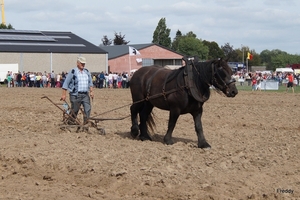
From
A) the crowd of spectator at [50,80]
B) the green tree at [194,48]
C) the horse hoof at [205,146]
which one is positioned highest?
the green tree at [194,48]

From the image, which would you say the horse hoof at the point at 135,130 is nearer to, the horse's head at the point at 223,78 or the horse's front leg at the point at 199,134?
the horse's front leg at the point at 199,134

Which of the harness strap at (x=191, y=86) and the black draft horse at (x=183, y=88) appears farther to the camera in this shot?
the harness strap at (x=191, y=86)

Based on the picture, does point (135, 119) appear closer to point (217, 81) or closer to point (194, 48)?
point (217, 81)

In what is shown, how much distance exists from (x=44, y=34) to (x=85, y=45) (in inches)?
281

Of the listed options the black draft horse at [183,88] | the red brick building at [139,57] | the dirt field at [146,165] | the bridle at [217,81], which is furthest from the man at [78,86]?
the red brick building at [139,57]

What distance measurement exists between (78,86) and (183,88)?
2.71m

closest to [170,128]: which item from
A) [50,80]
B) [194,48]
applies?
[50,80]

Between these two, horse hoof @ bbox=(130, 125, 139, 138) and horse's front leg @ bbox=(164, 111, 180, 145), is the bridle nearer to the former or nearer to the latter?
horse's front leg @ bbox=(164, 111, 180, 145)

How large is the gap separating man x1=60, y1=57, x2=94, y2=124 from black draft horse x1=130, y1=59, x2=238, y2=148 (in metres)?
1.20

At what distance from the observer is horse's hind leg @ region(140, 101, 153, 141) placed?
12.2 meters

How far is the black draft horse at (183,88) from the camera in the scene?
34.9ft

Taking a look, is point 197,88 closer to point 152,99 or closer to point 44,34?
point 152,99

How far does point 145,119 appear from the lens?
1243 centimetres

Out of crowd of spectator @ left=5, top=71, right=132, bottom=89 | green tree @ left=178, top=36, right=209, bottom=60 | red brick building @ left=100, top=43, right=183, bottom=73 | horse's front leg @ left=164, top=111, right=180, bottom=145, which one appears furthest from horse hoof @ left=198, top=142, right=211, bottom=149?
green tree @ left=178, top=36, right=209, bottom=60
